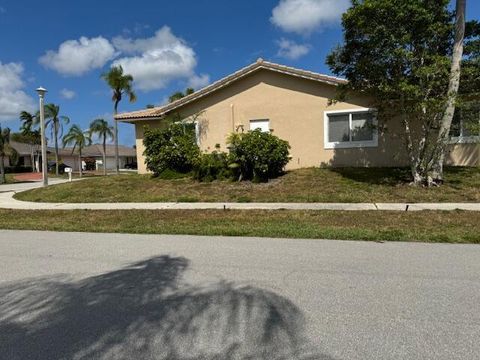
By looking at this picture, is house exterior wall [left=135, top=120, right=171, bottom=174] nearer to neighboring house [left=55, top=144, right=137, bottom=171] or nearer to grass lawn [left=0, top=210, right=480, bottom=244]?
grass lawn [left=0, top=210, right=480, bottom=244]

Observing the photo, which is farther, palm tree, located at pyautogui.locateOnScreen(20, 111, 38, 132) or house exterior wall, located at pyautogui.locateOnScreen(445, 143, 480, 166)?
palm tree, located at pyautogui.locateOnScreen(20, 111, 38, 132)

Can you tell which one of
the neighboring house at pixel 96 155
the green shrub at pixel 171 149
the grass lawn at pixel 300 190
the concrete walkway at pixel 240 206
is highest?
the neighboring house at pixel 96 155

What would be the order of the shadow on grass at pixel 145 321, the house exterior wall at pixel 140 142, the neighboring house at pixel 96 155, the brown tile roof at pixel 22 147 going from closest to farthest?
the shadow on grass at pixel 145 321 < the house exterior wall at pixel 140 142 < the brown tile roof at pixel 22 147 < the neighboring house at pixel 96 155

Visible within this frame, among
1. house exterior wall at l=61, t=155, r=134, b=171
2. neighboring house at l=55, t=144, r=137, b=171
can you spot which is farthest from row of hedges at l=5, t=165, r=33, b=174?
neighboring house at l=55, t=144, r=137, b=171

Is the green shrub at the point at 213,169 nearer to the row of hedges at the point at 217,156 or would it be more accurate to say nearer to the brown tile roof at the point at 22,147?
the row of hedges at the point at 217,156

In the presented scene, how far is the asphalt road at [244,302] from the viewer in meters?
3.11

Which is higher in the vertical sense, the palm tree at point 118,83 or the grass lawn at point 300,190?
the palm tree at point 118,83

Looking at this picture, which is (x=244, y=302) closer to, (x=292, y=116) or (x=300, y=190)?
(x=300, y=190)

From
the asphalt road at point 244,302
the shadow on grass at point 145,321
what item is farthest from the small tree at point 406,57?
the shadow on grass at point 145,321

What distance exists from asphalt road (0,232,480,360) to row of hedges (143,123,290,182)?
7.70m

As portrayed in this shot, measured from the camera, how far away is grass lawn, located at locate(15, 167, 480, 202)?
11062 mm

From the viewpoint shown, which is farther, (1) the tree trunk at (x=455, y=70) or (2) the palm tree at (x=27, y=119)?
(2) the palm tree at (x=27, y=119)

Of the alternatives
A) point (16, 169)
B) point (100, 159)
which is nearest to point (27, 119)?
point (16, 169)

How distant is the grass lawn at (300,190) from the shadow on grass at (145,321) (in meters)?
7.30
